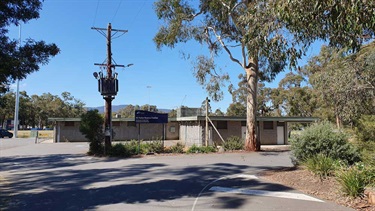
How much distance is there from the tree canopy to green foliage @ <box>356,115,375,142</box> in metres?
9.42

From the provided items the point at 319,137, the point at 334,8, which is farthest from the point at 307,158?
the point at 334,8

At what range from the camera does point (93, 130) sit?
20.3 metres

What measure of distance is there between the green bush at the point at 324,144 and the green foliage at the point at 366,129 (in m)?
0.43

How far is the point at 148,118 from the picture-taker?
2048 cm

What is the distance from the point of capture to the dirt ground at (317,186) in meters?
6.99

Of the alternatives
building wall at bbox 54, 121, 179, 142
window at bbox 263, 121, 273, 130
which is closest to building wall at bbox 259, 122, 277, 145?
window at bbox 263, 121, 273, 130

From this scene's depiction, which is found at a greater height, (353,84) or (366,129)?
(353,84)

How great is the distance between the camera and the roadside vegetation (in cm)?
938

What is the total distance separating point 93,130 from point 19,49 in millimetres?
12379

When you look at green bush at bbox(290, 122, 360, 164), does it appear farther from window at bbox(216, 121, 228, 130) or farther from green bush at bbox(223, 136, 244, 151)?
window at bbox(216, 121, 228, 130)

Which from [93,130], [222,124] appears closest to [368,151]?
[93,130]

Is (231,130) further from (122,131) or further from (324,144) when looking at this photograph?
(324,144)

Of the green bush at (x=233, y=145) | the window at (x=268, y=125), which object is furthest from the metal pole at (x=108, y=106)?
the window at (x=268, y=125)

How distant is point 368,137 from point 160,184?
6.72m
